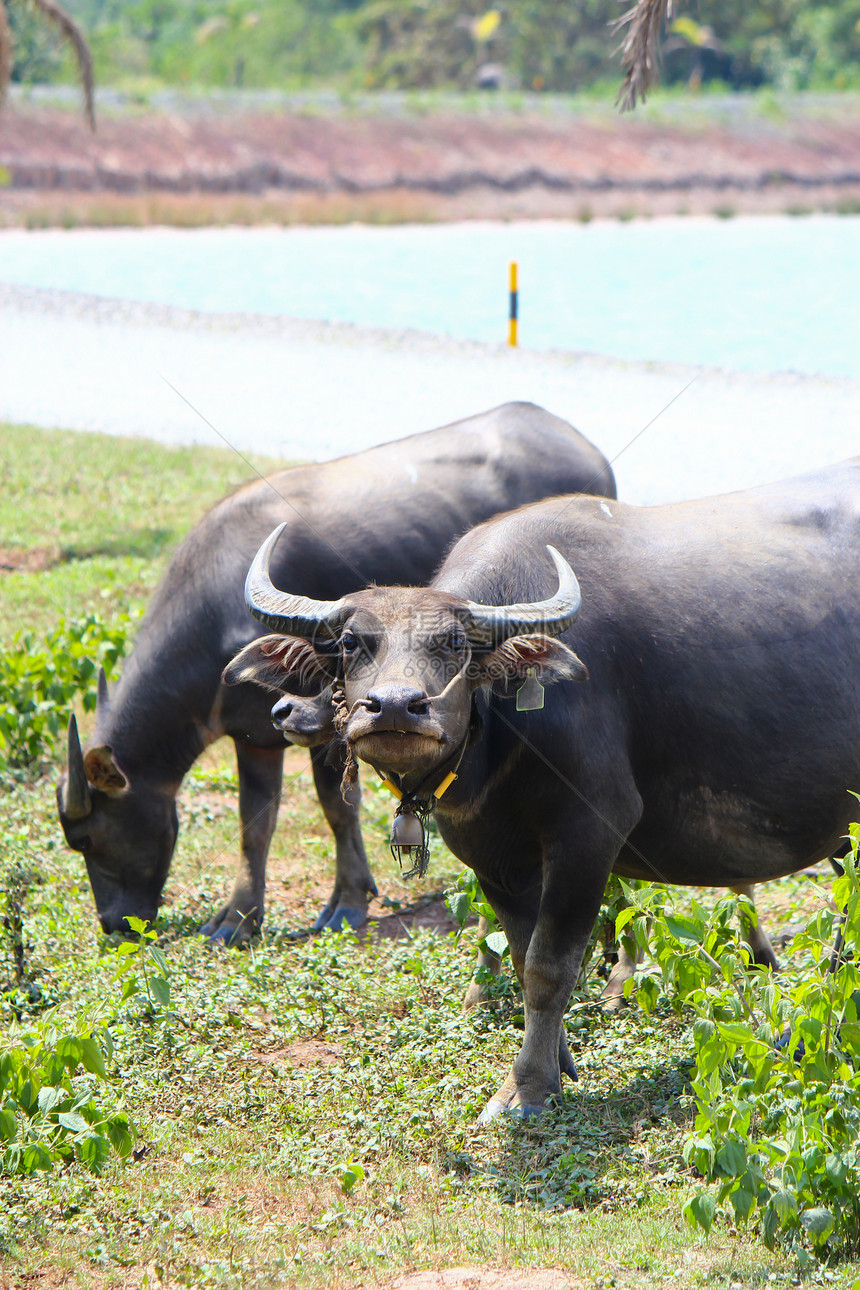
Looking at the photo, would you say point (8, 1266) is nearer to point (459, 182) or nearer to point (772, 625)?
point (772, 625)

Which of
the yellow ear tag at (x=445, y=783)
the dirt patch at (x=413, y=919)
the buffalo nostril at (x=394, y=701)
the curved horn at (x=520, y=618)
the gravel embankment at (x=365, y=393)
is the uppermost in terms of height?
the curved horn at (x=520, y=618)


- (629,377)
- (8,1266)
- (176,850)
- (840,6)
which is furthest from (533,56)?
(8,1266)

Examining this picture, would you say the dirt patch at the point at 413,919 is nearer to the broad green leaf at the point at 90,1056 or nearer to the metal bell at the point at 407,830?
the metal bell at the point at 407,830

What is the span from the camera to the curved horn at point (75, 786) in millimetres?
5512

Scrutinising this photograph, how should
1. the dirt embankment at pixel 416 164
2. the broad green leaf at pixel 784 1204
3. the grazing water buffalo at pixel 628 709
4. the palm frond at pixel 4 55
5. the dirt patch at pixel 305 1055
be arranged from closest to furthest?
the broad green leaf at pixel 784 1204 < the grazing water buffalo at pixel 628 709 < the dirt patch at pixel 305 1055 < the palm frond at pixel 4 55 < the dirt embankment at pixel 416 164

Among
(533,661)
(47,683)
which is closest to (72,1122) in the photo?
(533,661)

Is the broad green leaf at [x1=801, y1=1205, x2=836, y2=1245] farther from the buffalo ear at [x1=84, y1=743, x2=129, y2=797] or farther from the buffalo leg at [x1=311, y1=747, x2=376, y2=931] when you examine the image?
the buffalo ear at [x1=84, y1=743, x2=129, y2=797]

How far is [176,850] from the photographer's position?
262 inches

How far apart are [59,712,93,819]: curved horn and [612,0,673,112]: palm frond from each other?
14.8ft

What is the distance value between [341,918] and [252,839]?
503 millimetres

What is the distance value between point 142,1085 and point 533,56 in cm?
4851

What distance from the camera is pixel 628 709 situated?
4238 millimetres

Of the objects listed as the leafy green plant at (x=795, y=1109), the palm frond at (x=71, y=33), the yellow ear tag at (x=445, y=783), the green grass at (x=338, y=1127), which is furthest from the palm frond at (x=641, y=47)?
the palm frond at (x=71, y=33)

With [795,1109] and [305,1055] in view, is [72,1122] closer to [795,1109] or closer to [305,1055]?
[305,1055]
